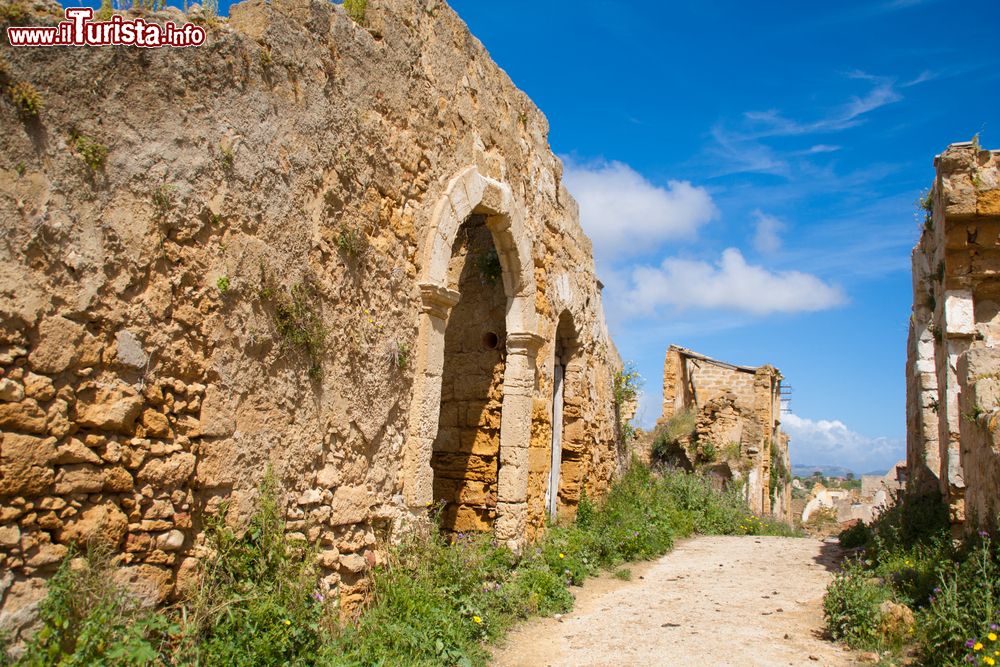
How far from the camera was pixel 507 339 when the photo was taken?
755 centimetres

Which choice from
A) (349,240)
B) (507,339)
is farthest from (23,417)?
(507,339)

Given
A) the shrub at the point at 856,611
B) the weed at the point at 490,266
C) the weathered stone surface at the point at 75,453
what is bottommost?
the shrub at the point at 856,611

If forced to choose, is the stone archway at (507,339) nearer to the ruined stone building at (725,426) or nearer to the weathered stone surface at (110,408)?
the weathered stone surface at (110,408)

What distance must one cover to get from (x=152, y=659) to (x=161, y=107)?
2.55m

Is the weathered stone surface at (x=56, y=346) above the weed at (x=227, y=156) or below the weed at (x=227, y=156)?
below

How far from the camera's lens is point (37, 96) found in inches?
124

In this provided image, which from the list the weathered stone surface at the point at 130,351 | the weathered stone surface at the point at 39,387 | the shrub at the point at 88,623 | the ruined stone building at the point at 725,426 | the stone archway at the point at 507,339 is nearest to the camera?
the shrub at the point at 88,623

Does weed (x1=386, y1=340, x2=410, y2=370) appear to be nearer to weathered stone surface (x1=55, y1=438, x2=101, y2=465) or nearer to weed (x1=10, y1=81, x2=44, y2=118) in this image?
weathered stone surface (x1=55, y1=438, x2=101, y2=465)

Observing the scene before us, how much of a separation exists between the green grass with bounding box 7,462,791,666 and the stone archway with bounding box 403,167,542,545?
44 cm

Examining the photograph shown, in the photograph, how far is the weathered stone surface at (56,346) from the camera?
3.06 m

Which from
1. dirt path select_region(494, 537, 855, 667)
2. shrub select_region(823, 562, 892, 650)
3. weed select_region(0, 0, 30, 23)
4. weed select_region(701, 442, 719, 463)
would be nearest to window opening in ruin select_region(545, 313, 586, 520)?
dirt path select_region(494, 537, 855, 667)

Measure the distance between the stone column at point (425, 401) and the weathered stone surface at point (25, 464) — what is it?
270cm

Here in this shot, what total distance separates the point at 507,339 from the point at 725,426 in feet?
36.1

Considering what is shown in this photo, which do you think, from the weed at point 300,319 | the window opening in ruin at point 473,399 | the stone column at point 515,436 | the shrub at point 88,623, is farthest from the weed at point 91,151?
the stone column at point 515,436
